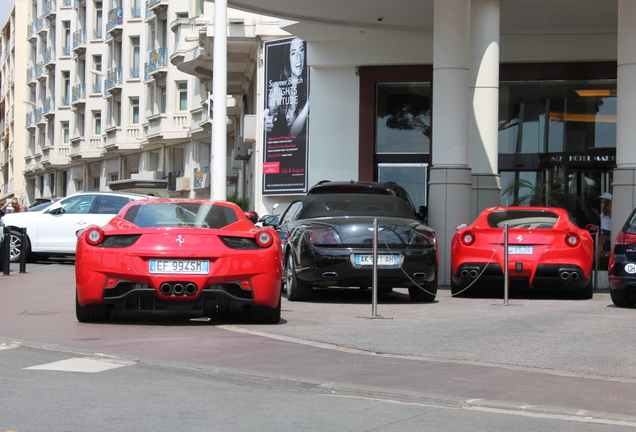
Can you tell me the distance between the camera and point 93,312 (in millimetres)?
9461

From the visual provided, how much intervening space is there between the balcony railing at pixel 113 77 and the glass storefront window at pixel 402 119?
109 ft

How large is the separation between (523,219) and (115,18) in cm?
4753

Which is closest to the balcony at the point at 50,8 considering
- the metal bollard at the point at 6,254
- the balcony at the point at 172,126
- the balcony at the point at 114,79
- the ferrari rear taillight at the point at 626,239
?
the balcony at the point at 114,79

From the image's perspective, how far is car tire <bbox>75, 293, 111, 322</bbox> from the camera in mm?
9438

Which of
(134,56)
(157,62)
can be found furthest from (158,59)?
(134,56)

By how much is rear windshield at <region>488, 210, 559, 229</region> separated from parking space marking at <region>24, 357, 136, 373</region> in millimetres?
7960

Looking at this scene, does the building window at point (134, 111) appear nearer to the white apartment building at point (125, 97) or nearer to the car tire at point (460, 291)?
the white apartment building at point (125, 97)

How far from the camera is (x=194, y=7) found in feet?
144

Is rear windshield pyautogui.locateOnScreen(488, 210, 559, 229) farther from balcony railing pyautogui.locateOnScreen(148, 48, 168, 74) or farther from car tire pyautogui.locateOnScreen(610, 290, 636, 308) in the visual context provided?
balcony railing pyautogui.locateOnScreen(148, 48, 168, 74)

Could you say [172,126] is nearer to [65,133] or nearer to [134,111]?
[134,111]

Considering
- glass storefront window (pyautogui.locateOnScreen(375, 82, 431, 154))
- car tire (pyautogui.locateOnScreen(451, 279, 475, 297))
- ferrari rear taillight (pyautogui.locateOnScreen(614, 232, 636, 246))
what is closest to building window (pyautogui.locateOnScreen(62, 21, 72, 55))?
glass storefront window (pyautogui.locateOnScreen(375, 82, 431, 154))

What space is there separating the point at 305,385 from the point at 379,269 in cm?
595

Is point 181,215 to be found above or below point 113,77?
below

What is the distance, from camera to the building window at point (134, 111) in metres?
56.4
